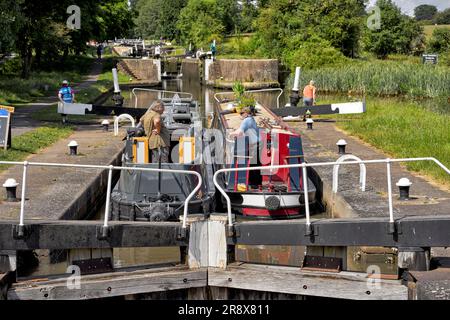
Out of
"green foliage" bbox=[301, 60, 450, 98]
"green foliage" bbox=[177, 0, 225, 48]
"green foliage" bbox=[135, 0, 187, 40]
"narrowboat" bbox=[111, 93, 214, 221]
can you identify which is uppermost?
"green foliage" bbox=[135, 0, 187, 40]

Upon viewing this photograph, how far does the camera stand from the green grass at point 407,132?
48.1ft

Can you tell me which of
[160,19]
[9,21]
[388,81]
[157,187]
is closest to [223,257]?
[157,187]

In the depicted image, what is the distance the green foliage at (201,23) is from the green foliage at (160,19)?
9.51 metres

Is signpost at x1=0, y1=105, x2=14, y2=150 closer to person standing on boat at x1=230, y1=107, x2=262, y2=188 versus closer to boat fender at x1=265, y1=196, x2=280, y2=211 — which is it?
person standing on boat at x1=230, y1=107, x2=262, y2=188

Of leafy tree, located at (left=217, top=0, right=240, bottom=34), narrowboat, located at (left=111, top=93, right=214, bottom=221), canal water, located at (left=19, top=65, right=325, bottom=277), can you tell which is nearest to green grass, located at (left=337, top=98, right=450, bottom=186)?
canal water, located at (left=19, top=65, right=325, bottom=277)

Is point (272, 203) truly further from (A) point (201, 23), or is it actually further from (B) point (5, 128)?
(A) point (201, 23)

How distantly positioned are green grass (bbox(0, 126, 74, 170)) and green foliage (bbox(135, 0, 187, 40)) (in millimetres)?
75338

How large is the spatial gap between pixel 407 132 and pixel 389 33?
142ft

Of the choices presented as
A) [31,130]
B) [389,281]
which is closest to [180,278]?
[389,281]

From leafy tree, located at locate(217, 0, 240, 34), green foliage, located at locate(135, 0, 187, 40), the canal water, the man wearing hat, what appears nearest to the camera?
the canal water

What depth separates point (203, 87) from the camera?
51.0 meters

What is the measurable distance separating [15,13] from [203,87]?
26473mm

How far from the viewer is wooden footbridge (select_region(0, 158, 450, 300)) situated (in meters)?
8.05

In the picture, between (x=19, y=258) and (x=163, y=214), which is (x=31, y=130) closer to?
(x=163, y=214)
